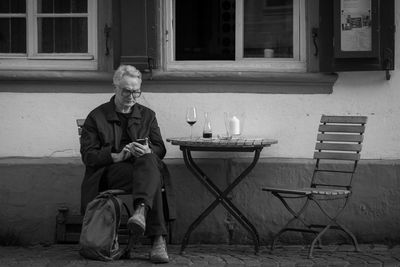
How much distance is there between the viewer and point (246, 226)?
727 centimetres

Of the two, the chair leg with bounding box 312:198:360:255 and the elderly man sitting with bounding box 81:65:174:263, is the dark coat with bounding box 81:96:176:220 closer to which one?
the elderly man sitting with bounding box 81:65:174:263

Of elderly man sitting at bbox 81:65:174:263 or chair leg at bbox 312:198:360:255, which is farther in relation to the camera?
chair leg at bbox 312:198:360:255

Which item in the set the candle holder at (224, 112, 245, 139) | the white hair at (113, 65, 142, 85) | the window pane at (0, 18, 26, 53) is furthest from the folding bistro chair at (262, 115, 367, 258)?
the window pane at (0, 18, 26, 53)

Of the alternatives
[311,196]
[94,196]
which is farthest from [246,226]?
[94,196]

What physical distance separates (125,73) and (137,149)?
60 centimetres

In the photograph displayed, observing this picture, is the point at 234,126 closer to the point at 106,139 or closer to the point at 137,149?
the point at 137,149

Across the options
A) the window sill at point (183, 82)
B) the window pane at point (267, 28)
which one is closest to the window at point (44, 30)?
the window sill at point (183, 82)

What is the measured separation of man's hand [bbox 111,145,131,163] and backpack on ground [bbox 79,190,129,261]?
272 mm

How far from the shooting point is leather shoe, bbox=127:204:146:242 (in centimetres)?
665

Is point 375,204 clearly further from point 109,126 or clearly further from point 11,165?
point 11,165

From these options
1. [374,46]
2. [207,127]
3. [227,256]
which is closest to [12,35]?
[207,127]

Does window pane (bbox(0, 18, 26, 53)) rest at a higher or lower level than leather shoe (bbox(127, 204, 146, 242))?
higher

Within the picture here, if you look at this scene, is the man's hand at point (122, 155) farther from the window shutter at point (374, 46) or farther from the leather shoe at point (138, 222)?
the window shutter at point (374, 46)

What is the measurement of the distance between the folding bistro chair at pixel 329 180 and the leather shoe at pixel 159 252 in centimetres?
88
